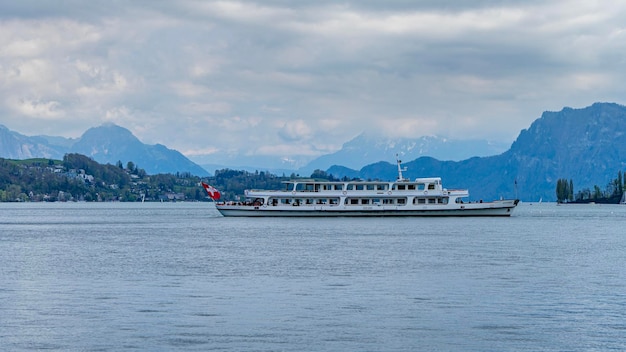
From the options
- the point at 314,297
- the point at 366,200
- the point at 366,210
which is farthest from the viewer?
the point at 366,210

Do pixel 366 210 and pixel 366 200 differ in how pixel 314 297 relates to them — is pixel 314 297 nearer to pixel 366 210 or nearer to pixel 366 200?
pixel 366 200

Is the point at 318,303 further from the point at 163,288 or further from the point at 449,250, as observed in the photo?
the point at 449,250

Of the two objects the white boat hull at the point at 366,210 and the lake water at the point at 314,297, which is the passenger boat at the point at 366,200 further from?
the lake water at the point at 314,297

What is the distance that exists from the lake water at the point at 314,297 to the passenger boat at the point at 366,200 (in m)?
68.7

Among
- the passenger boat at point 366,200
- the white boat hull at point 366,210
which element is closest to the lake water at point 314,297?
the passenger boat at point 366,200

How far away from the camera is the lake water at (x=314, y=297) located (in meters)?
44.6

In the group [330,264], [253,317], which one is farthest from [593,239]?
[253,317]

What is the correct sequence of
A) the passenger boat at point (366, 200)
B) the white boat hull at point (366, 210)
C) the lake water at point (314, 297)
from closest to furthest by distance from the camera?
the lake water at point (314, 297)
the passenger boat at point (366, 200)
the white boat hull at point (366, 210)

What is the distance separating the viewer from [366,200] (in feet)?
600

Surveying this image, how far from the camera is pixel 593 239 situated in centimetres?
12475

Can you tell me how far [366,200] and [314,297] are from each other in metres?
124

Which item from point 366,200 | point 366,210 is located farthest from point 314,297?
point 366,210

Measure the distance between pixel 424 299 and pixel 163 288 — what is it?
18190 millimetres

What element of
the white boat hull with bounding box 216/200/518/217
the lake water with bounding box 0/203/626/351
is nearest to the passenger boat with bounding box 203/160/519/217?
the white boat hull with bounding box 216/200/518/217
